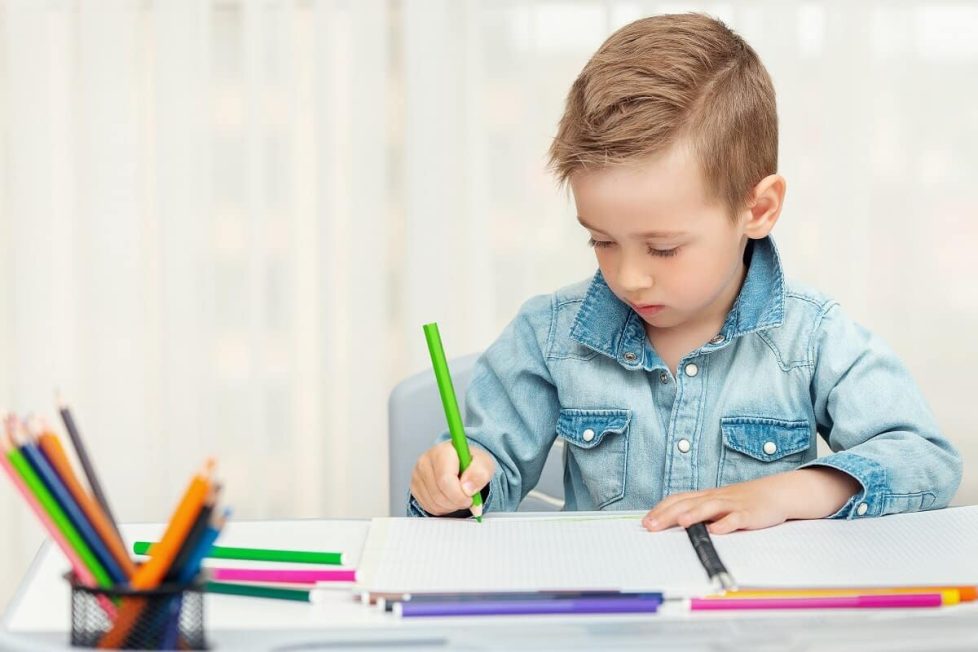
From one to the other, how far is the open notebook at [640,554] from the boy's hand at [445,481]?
22 millimetres

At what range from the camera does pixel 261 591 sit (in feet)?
2.27

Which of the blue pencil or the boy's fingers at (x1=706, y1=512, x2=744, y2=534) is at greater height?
the blue pencil

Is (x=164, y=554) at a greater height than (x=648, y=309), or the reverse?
(x=648, y=309)

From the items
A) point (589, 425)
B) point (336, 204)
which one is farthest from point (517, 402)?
point (336, 204)

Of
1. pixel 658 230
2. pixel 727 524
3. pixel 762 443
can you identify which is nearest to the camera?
pixel 727 524

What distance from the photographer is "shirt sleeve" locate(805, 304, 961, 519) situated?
34.9 inches

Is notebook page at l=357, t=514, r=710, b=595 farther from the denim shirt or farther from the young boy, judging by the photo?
the denim shirt

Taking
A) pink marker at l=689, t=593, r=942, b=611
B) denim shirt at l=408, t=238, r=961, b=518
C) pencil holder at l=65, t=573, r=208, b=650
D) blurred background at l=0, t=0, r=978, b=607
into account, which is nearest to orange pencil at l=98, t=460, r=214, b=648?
pencil holder at l=65, t=573, r=208, b=650

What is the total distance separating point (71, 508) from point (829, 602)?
40cm

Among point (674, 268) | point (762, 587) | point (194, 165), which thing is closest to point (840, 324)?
point (674, 268)

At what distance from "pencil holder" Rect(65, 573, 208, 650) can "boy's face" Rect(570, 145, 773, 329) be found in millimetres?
464

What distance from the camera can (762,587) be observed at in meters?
0.68

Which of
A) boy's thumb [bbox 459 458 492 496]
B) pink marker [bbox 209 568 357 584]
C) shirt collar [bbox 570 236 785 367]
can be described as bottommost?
pink marker [bbox 209 568 357 584]

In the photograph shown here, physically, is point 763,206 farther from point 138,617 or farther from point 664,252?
point 138,617
